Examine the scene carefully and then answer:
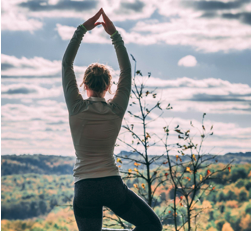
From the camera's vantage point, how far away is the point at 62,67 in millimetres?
1748

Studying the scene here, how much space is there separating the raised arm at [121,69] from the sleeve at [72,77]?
0.18 metres

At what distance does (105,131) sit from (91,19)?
77 cm

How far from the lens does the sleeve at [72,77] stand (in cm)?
161

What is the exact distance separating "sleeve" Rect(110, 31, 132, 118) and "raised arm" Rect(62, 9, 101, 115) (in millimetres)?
171

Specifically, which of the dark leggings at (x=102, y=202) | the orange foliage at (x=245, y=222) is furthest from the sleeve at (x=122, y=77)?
the orange foliage at (x=245, y=222)

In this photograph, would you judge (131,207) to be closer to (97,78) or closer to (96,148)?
(96,148)

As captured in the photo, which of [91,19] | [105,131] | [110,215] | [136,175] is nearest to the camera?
[105,131]

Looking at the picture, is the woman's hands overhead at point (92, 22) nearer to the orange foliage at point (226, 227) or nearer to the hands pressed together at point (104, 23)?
the hands pressed together at point (104, 23)

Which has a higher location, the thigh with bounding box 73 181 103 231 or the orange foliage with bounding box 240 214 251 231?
the thigh with bounding box 73 181 103 231

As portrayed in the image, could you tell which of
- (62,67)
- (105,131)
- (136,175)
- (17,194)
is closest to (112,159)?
(105,131)

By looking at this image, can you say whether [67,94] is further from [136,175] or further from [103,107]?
[136,175]

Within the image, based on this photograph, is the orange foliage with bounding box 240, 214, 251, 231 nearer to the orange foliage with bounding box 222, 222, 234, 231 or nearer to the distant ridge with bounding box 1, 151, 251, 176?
the orange foliage with bounding box 222, 222, 234, 231

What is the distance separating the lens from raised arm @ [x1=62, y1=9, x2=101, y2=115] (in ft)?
5.31

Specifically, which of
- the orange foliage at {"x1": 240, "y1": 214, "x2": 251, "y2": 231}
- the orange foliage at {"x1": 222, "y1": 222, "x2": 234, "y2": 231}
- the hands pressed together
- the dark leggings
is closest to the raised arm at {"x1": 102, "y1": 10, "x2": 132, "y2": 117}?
the hands pressed together
